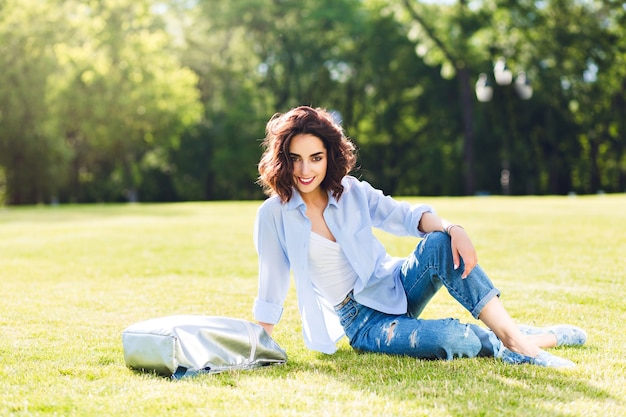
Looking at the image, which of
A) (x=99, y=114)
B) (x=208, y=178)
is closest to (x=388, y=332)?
(x=99, y=114)

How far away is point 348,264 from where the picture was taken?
4.42 metres

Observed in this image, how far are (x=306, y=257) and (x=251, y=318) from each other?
190 cm


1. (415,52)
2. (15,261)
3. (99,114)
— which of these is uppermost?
(415,52)

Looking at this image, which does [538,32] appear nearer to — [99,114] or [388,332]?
[99,114]

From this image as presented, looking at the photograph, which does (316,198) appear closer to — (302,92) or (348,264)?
(348,264)

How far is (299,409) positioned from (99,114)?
33524 mm

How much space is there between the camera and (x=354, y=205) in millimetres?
4438

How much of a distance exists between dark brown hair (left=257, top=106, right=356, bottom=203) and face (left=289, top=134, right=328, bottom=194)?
0.02m

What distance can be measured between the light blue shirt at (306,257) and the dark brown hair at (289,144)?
0.32 feet

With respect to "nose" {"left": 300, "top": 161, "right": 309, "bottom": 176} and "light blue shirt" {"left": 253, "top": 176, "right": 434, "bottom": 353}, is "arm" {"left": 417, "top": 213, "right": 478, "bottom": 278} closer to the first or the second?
"light blue shirt" {"left": 253, "top": 176, "right": 434, "bottom": 353}

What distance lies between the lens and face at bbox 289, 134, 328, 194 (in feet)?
13.8

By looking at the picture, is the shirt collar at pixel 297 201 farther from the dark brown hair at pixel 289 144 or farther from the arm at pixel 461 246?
the arm at pixel 461 246

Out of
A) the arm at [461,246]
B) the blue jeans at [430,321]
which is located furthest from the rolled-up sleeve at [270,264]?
the arm at [461,246]

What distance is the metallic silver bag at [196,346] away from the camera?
3939mm
